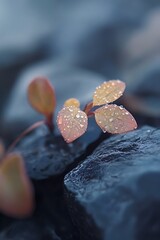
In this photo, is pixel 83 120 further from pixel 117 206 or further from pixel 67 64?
pixel 67 64

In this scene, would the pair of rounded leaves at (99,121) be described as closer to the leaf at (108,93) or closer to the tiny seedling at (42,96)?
the leaf at (108,93)

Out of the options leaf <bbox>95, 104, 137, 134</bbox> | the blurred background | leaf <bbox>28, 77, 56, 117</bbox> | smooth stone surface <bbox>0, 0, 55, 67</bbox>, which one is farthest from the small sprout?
smooth stone surface <bbox>0, 0, 55, 67</bbox>

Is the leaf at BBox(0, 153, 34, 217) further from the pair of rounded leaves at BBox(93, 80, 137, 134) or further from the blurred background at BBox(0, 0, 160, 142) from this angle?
the blurred background at BBox(0, 0, 160, 142)

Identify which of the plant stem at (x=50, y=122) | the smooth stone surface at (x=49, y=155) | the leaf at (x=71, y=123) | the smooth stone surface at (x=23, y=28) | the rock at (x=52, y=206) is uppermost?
the smooth stone surface at (x=23, y=28)

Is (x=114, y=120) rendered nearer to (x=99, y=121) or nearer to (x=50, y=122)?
(x=99, y=121)

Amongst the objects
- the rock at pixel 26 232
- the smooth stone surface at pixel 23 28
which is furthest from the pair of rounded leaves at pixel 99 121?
the smooth stone surface at pixel 23 28

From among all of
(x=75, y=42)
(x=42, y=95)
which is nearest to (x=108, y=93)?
(x=42, y=95)
